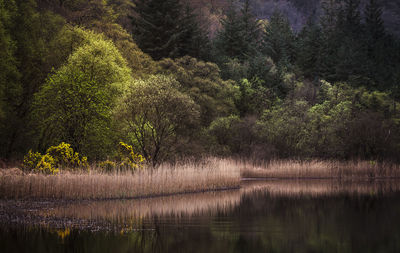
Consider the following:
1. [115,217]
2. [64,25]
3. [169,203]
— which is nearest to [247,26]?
[64,25]

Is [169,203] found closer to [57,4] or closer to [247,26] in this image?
[57,4]

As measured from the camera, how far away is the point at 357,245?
18.3 m

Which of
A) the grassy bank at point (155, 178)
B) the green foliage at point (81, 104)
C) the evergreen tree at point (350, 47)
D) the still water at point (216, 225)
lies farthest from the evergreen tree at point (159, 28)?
the still water at point (216, 225)

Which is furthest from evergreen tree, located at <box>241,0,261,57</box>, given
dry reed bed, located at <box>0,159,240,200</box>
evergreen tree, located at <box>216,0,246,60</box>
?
dry reed bed, located at <box>0,159,240,200</box>

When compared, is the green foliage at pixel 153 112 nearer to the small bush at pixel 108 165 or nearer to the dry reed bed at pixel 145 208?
the small bush at pixel 108 165

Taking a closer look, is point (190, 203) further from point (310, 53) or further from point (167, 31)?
point (310, 53)

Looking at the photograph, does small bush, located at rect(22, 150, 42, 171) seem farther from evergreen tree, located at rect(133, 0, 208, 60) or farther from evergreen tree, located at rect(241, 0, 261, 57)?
evergreen tree, located at rect(241, 0, 261, 57)

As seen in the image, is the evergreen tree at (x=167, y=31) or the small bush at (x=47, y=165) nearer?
the small bush at (x=47, y=165)

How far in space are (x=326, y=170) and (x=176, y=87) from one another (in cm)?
1706

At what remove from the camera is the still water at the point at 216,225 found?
17875 millimetres

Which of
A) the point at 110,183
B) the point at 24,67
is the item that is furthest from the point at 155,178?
the point at 24,67

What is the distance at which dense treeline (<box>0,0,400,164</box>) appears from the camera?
131 feet

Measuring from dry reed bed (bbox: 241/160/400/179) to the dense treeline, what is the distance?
3284 millimetres

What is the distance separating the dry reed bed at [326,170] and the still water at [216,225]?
1471 cm
